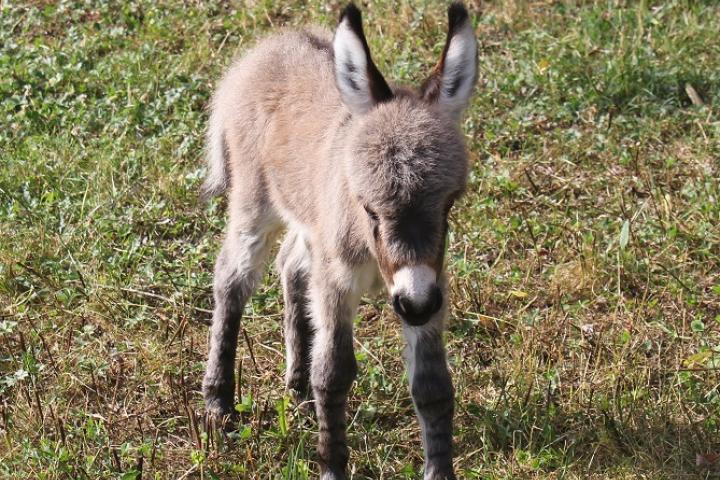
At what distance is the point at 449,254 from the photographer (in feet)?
21.8

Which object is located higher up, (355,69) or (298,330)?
(355,69)

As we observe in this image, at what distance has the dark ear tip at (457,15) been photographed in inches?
179

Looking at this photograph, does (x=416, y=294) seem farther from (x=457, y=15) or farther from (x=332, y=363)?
(x=457, y=15)

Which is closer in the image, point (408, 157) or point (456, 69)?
point (408, 157)

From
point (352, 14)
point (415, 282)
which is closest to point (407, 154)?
point (415, 282)

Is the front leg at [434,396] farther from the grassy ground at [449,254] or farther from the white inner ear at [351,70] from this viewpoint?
the white inner ear at [351,70]

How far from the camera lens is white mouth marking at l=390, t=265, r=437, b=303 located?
4109 millimetres

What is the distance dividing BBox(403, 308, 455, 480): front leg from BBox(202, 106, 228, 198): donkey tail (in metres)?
1.66

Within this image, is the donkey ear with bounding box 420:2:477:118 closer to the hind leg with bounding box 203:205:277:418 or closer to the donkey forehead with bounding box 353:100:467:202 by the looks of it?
the donkey forehead with bounding box 353:100:467:202

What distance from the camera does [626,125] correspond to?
7566 millimetres

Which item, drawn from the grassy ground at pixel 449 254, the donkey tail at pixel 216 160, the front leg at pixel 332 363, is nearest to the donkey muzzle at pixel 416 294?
the front leg at pixel 332 363

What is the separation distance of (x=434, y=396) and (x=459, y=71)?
4.80ft

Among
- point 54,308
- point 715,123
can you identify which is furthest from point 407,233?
point 715,123

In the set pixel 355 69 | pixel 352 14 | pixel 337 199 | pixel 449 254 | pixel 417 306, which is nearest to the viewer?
pixel 417 306
